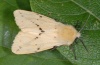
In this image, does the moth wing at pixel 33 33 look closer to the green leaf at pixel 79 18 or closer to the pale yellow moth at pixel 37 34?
the pale yellow moth at pixel 37 34

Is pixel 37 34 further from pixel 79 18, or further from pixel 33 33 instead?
pixel 79 18

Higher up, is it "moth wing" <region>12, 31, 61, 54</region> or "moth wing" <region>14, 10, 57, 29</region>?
"moth wing" <region>14, 10, 57, 29</region>

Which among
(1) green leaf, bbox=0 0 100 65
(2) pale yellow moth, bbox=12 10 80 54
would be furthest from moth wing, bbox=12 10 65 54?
(1) green leaf, bbox=0 0 100 65

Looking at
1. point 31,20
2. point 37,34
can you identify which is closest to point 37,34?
point 37,34

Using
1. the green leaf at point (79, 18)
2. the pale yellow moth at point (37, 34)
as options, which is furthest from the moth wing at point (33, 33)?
the green leaf at point (79, 18)

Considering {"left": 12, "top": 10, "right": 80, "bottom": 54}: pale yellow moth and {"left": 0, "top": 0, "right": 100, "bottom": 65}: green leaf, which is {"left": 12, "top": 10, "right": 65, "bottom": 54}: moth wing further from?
{"left": 0, "top": 0, "right": 100, "bottom": 65}: green leaf

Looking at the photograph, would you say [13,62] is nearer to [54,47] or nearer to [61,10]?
[54,47]

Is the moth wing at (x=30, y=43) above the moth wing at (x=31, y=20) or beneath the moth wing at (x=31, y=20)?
beneath
